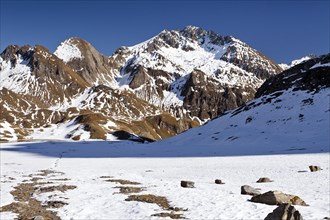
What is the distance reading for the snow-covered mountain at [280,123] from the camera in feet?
272

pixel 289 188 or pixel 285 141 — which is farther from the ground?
pixel 285 141

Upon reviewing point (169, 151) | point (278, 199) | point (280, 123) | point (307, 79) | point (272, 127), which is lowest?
point (278, 199)

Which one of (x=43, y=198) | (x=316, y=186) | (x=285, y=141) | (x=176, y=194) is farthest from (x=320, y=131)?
(x=43, y=198)

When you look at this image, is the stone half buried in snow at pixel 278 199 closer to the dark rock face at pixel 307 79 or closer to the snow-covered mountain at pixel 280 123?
the snow-covered mountain at pixel 280 123

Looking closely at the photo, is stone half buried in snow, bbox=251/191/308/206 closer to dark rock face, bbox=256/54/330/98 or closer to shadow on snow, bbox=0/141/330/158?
shadow on snow, bbox=0/141/330/158

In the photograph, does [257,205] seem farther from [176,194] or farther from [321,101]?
[321,101]

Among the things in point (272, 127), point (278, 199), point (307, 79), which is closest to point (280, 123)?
point (272, 127)

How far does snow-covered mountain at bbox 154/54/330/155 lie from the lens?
3263 inches

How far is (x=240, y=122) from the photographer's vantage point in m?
118

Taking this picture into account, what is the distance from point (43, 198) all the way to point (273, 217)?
18204mm

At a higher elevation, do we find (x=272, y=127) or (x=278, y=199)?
(x=272, y=127)

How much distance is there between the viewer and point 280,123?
102m

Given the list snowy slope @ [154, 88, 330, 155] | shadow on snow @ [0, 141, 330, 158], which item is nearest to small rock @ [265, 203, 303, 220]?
shadow on snow @ [0, 141, 330, 158]

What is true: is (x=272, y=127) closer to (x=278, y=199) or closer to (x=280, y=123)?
(x=280, y=123)
